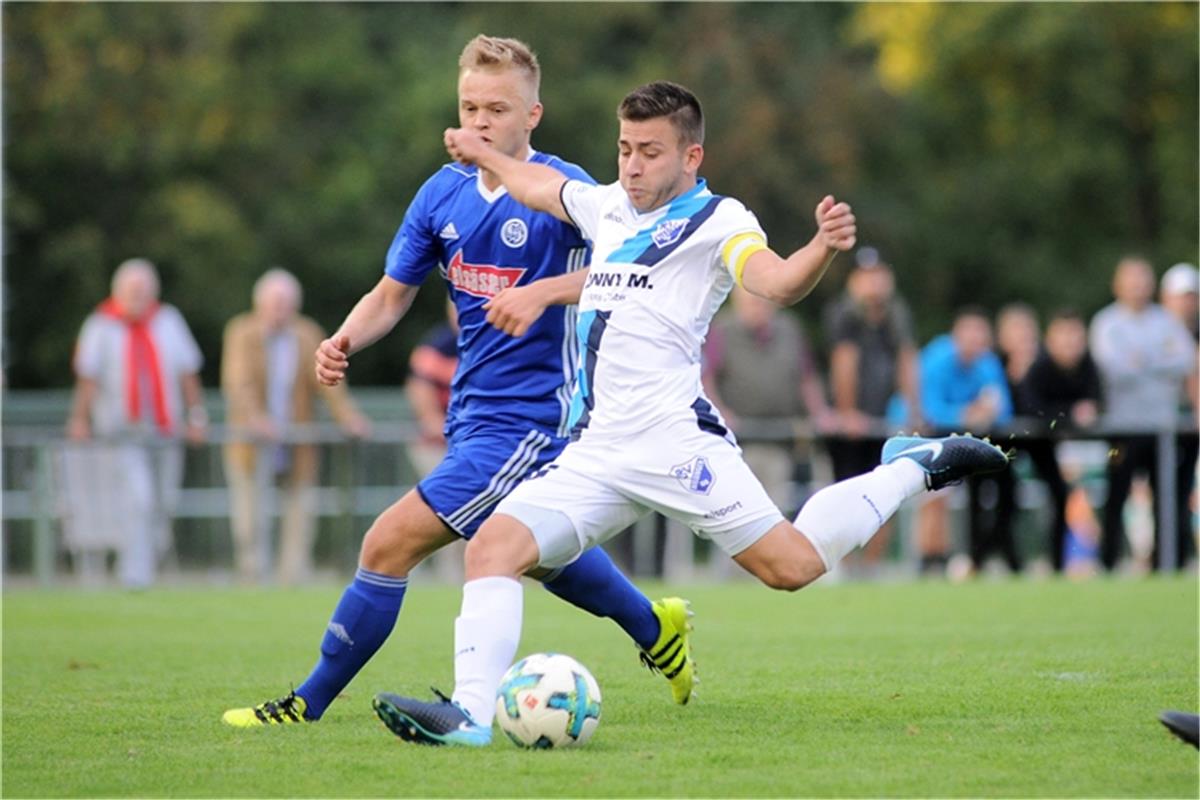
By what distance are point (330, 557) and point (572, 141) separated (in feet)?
64.9

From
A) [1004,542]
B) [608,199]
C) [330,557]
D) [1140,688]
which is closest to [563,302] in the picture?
[608,199]

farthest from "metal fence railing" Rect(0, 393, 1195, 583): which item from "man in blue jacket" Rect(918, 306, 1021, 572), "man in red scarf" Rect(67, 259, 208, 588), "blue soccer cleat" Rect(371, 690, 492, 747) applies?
"blue soccer cleat" Rect(371, 690, 492, 747)

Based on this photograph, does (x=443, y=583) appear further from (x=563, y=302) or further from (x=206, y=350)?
(x=206, y=350)

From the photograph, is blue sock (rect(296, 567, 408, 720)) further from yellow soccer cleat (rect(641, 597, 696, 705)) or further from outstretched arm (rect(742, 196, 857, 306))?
outstretched arm (rect(742, 196, 857, 306))

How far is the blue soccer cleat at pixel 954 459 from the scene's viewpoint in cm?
708

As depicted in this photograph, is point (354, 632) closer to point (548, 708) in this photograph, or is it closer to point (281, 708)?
point (281, 708)

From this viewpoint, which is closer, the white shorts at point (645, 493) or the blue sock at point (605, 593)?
the white shorts at point (645, 493)

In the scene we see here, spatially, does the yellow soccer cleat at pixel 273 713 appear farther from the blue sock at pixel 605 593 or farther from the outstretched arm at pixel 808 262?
the outstretched arm at pixel 808 262

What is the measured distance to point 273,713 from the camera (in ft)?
23.4

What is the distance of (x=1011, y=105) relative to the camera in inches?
1539

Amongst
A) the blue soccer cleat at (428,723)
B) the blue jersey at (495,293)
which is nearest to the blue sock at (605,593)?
the blue jersey at (495,293)

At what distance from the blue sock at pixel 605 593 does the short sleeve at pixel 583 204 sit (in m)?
1.18

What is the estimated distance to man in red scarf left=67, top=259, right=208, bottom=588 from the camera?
15.7m

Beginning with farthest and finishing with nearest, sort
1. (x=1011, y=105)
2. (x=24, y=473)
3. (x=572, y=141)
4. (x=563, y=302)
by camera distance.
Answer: (x=1011, y=105) < (x=572, y=141) < (x=24, y=473) < (x=563, y=302)
